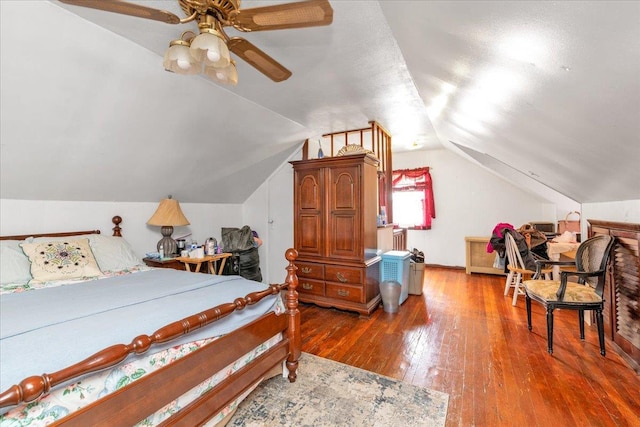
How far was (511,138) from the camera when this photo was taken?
2447 millimetres

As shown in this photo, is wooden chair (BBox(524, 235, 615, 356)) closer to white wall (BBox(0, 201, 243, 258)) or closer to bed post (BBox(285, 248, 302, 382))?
bed post (BBox(285, 248, 302, 382))

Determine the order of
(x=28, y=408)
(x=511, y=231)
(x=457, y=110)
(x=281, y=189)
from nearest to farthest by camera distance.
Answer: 1. (x=28, y=408)
2. (x=457, y=110)
3. (x=511, y=231)
4. (x=281, y=189)

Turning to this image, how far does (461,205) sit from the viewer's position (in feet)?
18.5

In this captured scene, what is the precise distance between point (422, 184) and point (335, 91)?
12.3 ft

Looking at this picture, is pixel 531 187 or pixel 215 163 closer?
pixel 215 163

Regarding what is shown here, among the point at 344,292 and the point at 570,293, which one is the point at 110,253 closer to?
the point at 344,292

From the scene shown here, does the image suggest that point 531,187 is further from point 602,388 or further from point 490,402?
point 490,402

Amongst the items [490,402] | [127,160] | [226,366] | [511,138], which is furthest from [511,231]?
[127,160]

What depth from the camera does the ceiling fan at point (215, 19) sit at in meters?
1.17

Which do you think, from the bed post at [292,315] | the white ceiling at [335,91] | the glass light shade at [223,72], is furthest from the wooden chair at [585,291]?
the glass light shade at [223,72]

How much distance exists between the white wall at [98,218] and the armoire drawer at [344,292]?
2128 mm

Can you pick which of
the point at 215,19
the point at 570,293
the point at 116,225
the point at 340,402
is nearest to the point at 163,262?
the point at 116,225

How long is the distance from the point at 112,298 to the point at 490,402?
8.13 feet

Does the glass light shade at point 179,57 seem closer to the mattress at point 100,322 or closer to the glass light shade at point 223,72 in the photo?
the glass light shade at point 223,72
